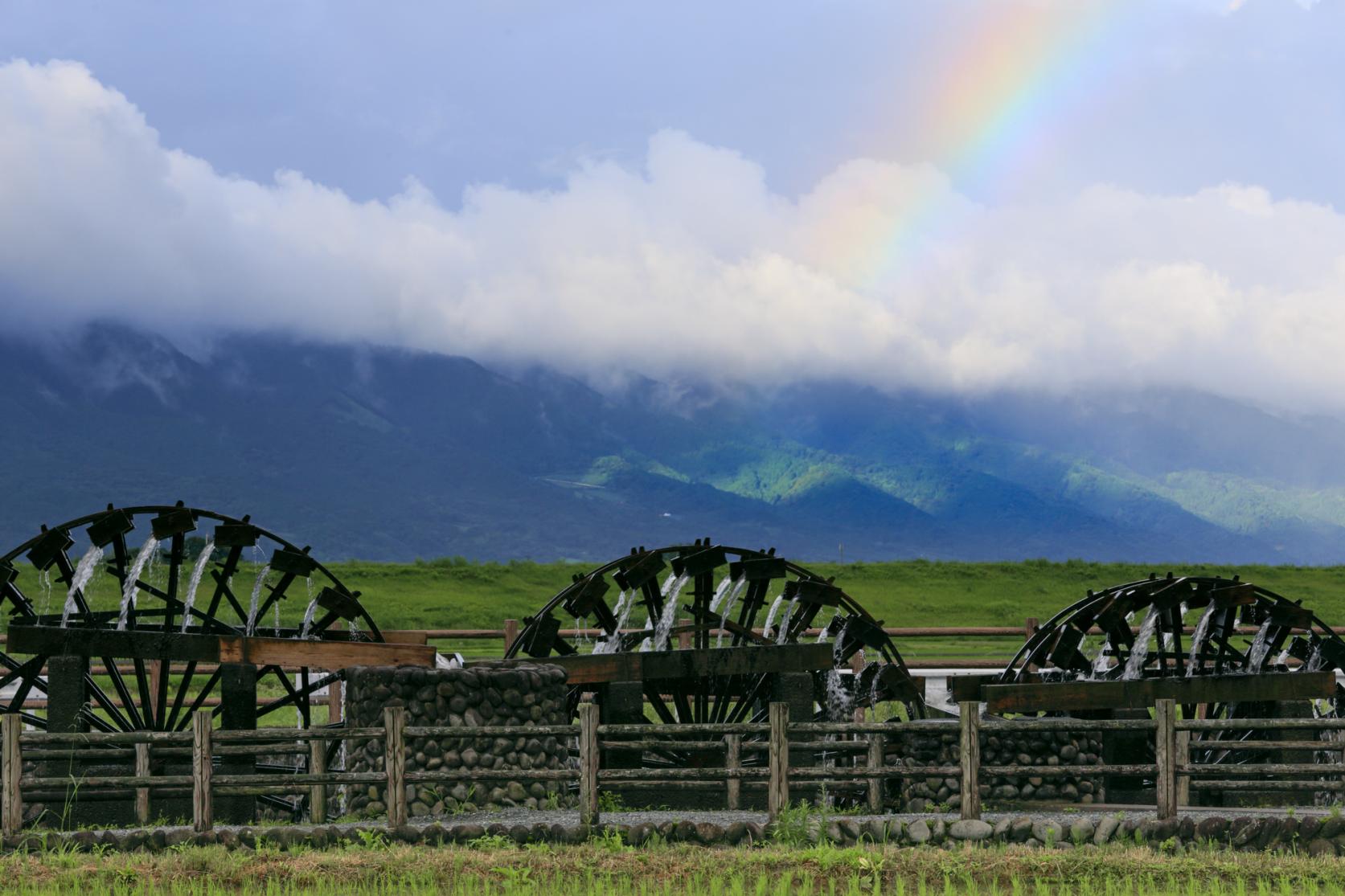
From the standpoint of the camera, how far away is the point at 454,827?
1764 cm

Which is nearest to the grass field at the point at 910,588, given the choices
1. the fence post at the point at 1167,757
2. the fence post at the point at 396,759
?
the fence post at the point at 1167,757

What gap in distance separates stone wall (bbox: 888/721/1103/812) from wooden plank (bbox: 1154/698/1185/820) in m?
2.96

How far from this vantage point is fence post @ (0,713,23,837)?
57.4ft

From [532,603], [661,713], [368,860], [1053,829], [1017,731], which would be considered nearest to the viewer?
[368,860]

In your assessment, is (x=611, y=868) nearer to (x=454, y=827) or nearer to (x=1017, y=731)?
(x=454, y=827)

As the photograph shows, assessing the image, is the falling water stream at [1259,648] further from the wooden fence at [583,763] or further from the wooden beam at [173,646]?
the wooden beam at [173,646]

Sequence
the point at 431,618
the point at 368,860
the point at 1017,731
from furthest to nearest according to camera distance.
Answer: the point at 431,618 < the point at 1017,731 < the point at 368,860

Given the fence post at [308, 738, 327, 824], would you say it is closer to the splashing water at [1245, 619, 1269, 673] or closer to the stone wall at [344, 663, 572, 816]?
the stone wall at [344, 663, 572, 816]

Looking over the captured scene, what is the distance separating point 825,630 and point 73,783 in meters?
11.5

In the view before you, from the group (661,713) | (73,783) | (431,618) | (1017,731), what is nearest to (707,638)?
(661,713)

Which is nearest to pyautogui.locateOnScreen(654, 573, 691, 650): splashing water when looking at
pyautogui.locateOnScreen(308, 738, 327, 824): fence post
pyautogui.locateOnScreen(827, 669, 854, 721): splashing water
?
pyautogui.locateOnScreen(827, 669, 854, 721): splashing water

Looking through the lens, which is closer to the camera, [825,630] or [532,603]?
[825,630]

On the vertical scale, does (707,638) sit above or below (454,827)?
above

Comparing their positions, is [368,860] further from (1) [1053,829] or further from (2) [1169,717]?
(2) [1169,717]
